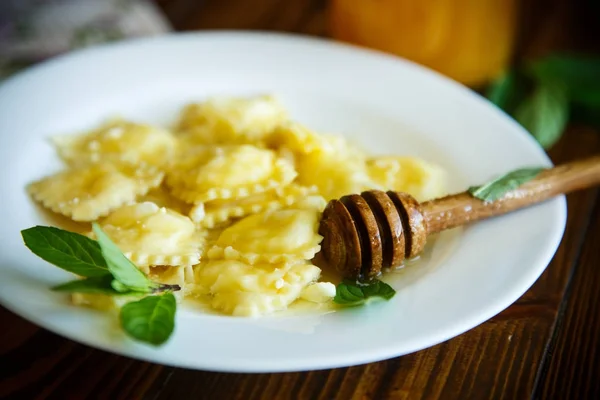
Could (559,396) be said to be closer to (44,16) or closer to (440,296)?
(440,296)

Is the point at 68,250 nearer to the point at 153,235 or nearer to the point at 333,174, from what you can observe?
the point at 153,235

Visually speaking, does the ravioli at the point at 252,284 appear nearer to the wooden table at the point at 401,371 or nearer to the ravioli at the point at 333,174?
the wooden table at the point at 401,371

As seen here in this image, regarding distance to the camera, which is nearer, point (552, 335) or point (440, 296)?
point (440, 296)

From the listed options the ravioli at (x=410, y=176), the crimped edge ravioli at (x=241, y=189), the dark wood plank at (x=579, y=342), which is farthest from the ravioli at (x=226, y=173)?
the dark wood plank at (x=579, y=342)

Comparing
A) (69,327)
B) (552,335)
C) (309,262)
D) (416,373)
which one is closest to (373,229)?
(309,262)

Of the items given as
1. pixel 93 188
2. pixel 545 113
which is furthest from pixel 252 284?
pixel 545 113
